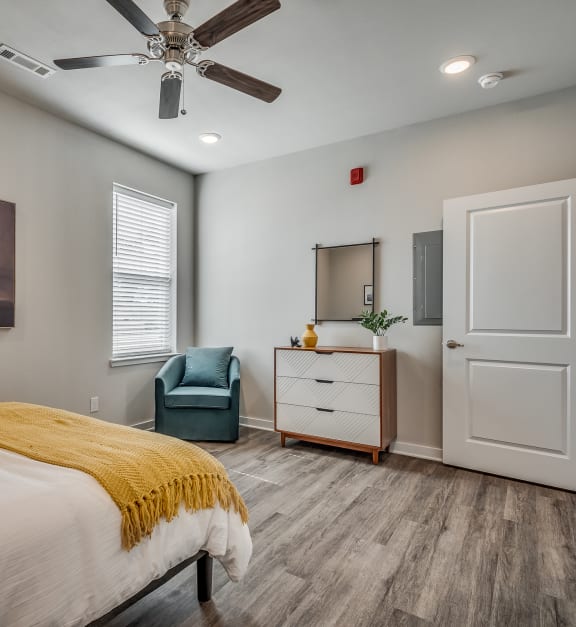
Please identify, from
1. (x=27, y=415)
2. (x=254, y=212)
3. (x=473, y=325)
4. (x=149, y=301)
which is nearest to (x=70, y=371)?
(x=149, y=301)

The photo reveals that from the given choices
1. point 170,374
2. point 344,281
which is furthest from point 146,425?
point 344,281

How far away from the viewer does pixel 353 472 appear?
295 cm

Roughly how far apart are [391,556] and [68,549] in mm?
1474

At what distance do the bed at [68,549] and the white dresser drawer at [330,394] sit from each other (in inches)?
76.0

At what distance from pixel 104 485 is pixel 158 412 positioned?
2509mm

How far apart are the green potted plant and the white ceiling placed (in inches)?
63.6

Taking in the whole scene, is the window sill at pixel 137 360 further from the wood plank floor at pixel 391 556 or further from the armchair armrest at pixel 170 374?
the wood plank floor at pixel 391 556

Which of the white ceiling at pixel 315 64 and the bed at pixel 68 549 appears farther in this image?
the white ceiling at pixel 315 64

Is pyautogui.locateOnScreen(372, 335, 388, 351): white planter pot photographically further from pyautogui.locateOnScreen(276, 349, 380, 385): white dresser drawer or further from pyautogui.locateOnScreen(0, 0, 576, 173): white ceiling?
pyautogui.locateOnScreen(0, 0, 576, 173): white ceiling

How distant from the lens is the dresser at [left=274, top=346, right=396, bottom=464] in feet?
10.2

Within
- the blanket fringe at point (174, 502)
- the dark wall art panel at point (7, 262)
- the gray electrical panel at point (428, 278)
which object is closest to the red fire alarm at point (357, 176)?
the gray electrical panel at point (428, 278)

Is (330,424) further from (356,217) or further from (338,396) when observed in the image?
(356,217)

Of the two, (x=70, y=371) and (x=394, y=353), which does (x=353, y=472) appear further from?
(x=70, y=371)

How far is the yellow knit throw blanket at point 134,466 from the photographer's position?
1227mm
